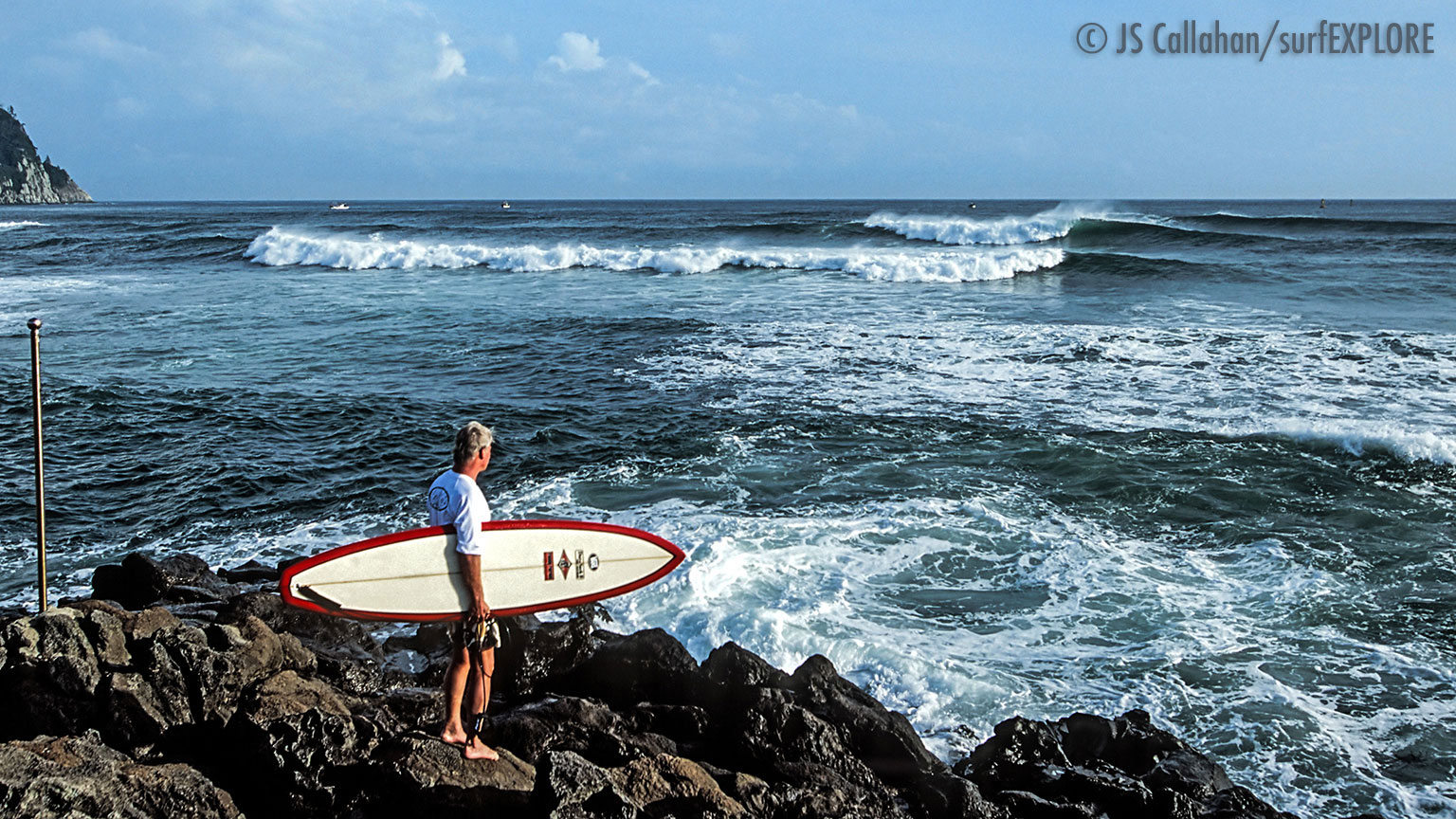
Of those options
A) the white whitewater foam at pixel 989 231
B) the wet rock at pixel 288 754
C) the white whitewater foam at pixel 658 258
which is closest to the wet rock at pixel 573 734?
the wet rock at pixel 288 754

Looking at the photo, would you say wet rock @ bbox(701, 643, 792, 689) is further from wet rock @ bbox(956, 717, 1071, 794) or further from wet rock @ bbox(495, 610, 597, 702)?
wet rock @ bbox(956, 717, 1071, 794)

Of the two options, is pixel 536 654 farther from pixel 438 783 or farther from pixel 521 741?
pixel 438 783

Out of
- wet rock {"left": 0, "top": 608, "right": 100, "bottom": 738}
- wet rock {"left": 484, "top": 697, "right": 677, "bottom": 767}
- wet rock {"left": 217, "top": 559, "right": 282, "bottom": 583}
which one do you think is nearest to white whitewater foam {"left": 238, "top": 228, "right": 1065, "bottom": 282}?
wet rock {"left": 217, "top": 559, "right": 282, "bottom": 583}

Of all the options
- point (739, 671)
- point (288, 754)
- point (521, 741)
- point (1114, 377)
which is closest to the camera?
point (288, 754)

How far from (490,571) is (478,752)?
1.08 metres

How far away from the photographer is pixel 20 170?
129 m

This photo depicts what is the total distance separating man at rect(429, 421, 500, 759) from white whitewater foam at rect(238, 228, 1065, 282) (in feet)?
88.8

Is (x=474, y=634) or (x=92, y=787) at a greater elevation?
(x=474, y=634)

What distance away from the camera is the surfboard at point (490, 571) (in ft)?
15.5

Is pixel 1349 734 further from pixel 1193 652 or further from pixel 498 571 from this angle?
pixel 498 571

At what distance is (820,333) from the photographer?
19.2m

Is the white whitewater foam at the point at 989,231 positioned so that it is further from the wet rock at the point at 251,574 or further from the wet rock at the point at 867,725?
the wet rock at the point at 867,725

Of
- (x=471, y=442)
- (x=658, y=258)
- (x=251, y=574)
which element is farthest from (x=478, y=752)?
(x=658, y=258)

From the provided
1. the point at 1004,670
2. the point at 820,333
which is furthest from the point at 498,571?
the point at 820,333
